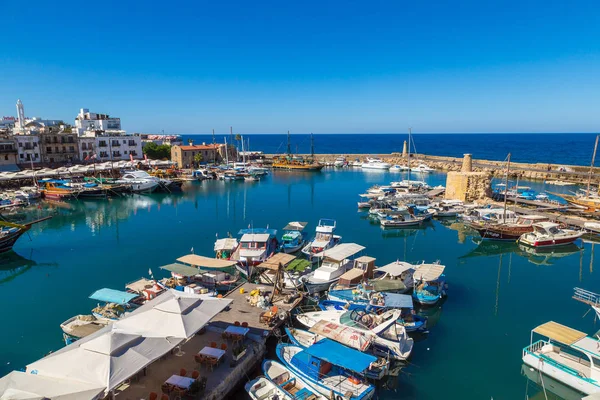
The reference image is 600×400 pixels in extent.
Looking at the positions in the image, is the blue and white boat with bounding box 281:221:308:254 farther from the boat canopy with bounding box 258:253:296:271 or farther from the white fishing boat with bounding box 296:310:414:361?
the white fishing boat with bounding box 296:310:414:361

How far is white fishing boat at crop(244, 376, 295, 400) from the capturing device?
14.0 metres

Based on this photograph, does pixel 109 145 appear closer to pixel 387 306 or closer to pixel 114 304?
pixel 114 304

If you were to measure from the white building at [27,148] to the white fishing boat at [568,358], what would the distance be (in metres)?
79.6

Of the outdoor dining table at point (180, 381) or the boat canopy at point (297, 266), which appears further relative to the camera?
the boat canopy at point (297, 266)

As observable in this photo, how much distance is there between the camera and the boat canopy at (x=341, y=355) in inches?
559

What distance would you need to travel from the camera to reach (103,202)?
56.5m

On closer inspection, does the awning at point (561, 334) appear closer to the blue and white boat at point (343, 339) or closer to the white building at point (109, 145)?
the blue and white boat at point (343, 339)

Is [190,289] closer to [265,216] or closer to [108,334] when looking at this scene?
[108,334]

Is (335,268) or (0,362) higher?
(335,268)

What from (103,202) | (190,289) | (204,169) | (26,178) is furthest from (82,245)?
(204,169)

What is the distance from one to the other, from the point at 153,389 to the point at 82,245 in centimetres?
2629

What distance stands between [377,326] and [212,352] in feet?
25.3

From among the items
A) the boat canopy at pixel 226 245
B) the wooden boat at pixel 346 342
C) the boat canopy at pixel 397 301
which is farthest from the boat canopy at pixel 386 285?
the boat canopy at pixel 226 245

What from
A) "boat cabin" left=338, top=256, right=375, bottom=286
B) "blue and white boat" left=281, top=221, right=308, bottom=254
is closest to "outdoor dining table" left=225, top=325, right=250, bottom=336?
"boat cabin" left=338, top=256, right=375, bottom=286
